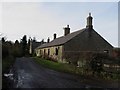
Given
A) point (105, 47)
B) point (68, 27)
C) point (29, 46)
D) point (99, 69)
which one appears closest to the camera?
point (99, 69)

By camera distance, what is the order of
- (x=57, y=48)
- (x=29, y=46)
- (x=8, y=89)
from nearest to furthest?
(x=8, y=89)
(x=57, y=48)
(x=29, y=46)

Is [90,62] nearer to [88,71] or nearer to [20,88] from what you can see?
[88,71]

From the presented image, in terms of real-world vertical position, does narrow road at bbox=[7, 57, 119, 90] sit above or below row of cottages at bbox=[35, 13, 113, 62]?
below

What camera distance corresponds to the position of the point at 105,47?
3778 centimetres

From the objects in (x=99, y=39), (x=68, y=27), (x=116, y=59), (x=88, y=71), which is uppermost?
(x=68, y=27)

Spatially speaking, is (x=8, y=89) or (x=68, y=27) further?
(x=68, y=27)

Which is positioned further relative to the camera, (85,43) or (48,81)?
(85,43)

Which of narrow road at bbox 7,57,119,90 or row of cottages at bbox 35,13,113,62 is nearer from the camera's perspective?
narrow road at bbox 7,57,119,90

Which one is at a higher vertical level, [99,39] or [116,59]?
[99,39]

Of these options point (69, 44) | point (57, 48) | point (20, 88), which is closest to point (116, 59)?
point (20, 88)

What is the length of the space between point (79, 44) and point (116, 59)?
56.7ft

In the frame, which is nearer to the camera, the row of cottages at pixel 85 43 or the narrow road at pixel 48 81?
the narrow road at pixel 48 81

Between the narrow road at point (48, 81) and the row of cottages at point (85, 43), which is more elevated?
the row of cottages at point (85, 43)

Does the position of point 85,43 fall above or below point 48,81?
above
